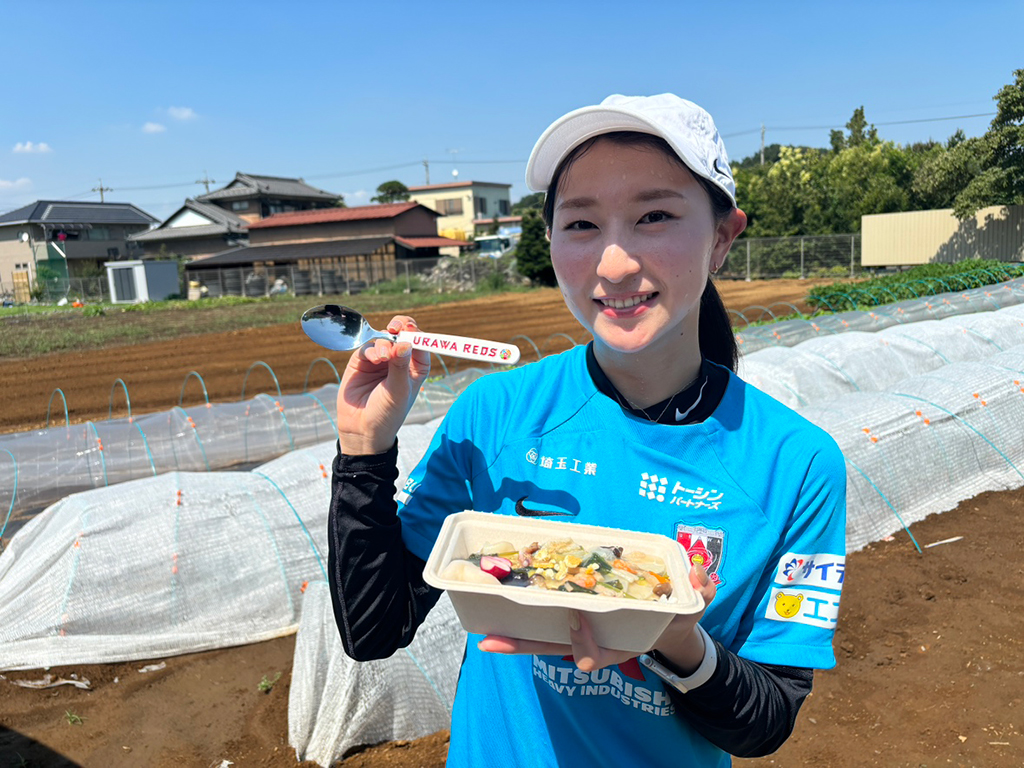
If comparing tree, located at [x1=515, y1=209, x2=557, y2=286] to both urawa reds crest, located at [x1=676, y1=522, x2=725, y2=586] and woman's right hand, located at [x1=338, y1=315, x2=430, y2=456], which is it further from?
urawa reds crest, located at [x1=676, y1=522, x2=725, y2=586]

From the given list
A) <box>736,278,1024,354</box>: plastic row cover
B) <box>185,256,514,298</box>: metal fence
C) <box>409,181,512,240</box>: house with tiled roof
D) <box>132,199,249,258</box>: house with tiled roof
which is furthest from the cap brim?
<box>409,181,512,240</box>: house with tiled roof

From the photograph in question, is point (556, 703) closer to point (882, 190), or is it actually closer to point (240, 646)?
point (240, 646)

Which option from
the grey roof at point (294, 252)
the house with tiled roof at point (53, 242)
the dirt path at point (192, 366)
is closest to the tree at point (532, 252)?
the grey roof at point (294, 252)

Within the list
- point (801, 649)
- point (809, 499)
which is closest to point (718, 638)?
point (801, 649)

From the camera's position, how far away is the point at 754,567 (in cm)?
131

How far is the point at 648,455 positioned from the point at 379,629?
0.62m

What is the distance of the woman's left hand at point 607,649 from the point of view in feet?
3.47

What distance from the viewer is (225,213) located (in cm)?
4650

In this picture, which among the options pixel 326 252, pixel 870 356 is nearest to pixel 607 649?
pixel 870 356

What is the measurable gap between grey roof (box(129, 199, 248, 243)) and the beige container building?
34.4 m

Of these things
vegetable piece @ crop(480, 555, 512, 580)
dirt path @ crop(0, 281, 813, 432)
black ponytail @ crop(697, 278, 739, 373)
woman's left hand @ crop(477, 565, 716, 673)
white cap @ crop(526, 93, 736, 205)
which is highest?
white cap @ crop(526, 93, 736, 205)

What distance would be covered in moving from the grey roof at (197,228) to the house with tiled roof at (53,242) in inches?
54.8

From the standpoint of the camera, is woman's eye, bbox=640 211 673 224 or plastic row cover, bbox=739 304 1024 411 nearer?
woman's eye, bbox=640 211 673 224

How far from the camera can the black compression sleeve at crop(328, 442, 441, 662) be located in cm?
138
